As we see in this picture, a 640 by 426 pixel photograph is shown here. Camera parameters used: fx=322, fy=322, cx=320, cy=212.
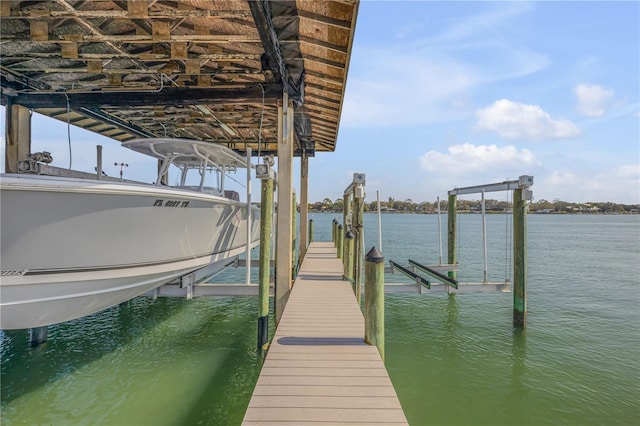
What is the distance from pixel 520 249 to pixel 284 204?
5125mm

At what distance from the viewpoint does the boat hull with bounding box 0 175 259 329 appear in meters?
3.44

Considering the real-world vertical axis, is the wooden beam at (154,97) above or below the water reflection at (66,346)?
above

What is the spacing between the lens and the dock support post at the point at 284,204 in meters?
5.87

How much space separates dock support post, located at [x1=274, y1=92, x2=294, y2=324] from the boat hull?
5.00ft

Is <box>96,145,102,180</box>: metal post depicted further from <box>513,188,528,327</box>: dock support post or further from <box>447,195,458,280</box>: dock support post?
<box>447,195,458,280</box>: dock support post

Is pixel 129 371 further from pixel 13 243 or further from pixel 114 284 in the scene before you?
pixel 13 243

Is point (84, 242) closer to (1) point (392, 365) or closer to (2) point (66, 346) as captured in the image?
(2) point (66, 346)

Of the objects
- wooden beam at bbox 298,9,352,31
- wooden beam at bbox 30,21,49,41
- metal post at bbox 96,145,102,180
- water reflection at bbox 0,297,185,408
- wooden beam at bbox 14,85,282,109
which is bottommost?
water reflection at bbox 0,297,185,408

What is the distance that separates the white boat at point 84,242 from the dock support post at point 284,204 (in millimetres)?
1316

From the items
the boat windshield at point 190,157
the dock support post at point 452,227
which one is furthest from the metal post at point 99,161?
the dock support post at point 452,227

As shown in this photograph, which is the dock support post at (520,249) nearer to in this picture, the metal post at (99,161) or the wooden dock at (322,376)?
the wooden dock at (322,376)

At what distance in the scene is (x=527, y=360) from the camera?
6.13 metres

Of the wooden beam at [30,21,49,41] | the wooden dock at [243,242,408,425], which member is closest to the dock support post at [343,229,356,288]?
the wooden dock at [243,242,408,425]

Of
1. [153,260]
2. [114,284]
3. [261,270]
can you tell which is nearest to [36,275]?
[114,284]
